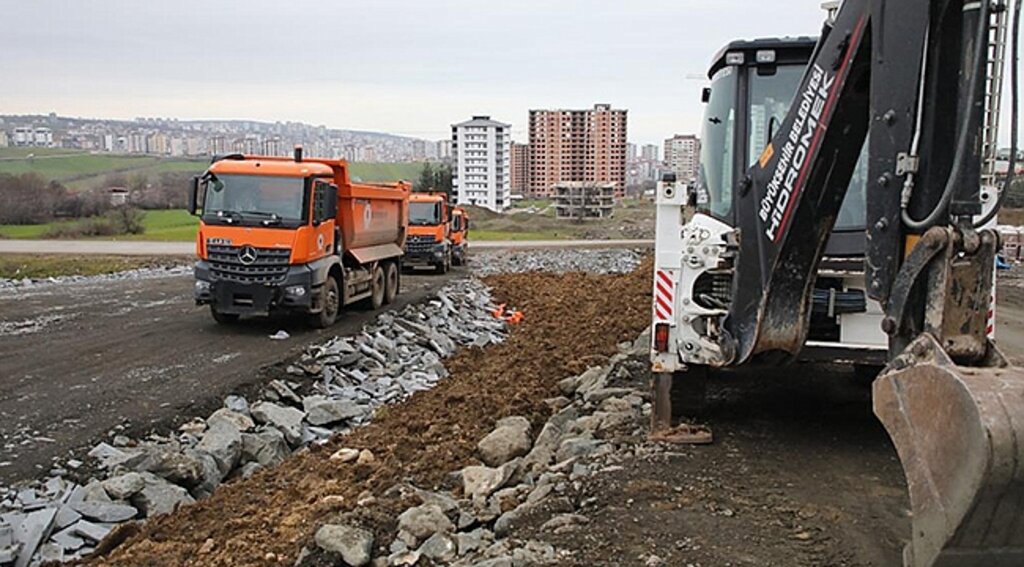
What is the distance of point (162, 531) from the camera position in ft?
20.6

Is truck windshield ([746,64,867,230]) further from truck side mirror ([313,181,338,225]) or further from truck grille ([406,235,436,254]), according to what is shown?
truck grille ([406,235,436,254])

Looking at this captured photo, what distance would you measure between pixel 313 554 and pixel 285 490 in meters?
2.12

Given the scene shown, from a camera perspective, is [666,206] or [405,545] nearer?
[405,545]

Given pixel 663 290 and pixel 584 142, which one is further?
pixel 584 142

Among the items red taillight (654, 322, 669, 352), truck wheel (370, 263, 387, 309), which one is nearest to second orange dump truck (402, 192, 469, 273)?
truck wheel (370, 263, 387, 309)

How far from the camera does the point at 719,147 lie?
6469 mm

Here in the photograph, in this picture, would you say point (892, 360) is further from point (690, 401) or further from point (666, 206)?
point (690, 401)

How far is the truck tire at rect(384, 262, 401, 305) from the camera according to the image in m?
19.0

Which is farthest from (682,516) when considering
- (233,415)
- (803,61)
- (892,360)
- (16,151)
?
(16,151)

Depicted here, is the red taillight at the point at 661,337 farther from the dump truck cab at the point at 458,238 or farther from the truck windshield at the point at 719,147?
the dump truck cab at the point at 458,238

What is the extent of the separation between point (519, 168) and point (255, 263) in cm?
11165

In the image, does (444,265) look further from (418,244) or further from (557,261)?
(557,261)

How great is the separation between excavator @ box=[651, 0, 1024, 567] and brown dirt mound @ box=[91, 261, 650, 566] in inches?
115

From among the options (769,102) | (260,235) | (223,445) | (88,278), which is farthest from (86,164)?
(769,102)
